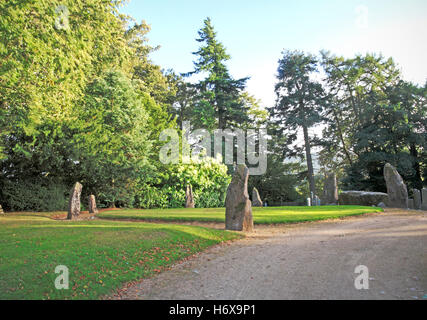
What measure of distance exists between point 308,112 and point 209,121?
1265 centimetres

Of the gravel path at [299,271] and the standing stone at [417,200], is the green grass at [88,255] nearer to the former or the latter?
the gravel path at [299,271]

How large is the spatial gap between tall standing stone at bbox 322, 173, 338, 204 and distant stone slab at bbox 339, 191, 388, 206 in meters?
1.46

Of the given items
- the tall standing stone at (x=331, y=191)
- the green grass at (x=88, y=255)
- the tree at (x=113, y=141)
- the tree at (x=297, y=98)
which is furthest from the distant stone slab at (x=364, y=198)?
the green grass at (x=88, y=255)

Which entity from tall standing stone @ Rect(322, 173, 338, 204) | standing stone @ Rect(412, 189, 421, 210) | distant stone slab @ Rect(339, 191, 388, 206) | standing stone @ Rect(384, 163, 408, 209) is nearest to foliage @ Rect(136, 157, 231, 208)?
tall standing stone @ Rect(322, 173, 338, 204)

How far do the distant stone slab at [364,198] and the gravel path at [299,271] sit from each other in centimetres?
1464

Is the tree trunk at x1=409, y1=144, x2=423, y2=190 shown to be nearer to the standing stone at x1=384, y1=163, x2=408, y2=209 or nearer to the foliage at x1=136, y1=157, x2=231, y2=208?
the standing stone at x1=384, y1=163, x2=408, y2=209

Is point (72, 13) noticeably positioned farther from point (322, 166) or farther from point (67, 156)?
point (322, 166)

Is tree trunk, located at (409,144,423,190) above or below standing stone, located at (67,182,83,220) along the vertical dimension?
above

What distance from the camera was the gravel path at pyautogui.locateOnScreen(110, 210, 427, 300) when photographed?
503 cm

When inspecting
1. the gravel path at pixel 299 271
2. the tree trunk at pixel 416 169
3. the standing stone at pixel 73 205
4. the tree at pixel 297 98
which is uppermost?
the tree at pixel 297 98

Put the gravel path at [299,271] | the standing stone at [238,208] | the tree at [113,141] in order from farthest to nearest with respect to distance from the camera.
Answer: the tree at [113,141]
the standing stone at [238,208]
the gravel path at [299,271]

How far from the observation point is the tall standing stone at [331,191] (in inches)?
1042

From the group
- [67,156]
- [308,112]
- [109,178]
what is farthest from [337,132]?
[67,156]

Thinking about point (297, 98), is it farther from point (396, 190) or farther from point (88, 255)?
point (88, 255)
